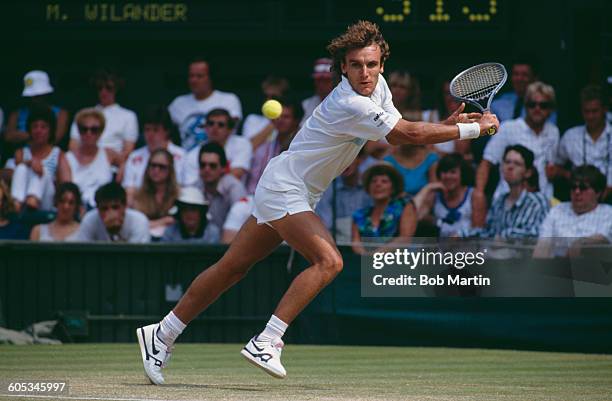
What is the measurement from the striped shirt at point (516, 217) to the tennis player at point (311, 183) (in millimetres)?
4923

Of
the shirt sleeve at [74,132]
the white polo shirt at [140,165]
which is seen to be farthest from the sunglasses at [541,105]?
the shirt sleeve at [74,132]

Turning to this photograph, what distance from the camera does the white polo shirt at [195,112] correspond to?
13.9m

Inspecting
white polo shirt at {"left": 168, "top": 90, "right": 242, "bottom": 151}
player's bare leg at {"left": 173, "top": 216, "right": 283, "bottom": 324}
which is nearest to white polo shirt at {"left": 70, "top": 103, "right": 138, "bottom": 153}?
white polo shirt at {"left": 168, "top": 90, "right": 242, "bottom": 151}

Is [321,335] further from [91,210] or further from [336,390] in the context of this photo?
[336,390]

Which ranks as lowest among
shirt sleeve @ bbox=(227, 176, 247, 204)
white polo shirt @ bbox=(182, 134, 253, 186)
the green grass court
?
the green grass court

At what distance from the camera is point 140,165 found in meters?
13.6

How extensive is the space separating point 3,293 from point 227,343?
2043 millimetres

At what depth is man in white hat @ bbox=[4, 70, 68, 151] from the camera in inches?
559

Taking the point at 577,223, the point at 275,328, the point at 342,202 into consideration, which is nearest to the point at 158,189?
the point at 342,202

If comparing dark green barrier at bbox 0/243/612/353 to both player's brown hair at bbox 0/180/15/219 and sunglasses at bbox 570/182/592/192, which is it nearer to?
player's brown hair at bbox 0/180/15/219

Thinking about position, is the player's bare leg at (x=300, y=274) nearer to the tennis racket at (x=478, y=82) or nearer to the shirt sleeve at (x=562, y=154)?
the tennis racket at (x=478, y=82)

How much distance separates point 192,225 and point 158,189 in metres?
0.67

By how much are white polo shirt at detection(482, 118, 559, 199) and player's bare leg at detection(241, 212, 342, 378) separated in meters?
→ 5.51

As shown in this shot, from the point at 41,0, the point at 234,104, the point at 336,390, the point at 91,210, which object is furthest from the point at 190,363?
the point at 41,0
